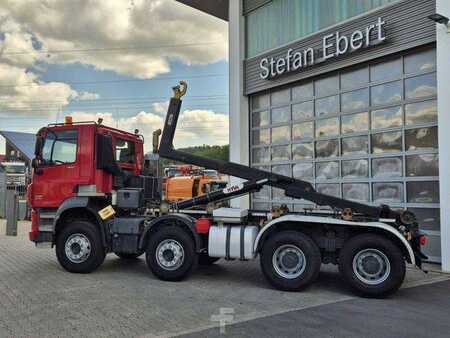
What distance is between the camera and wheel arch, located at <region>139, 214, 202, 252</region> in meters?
7.77

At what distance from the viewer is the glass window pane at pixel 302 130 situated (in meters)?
12.3

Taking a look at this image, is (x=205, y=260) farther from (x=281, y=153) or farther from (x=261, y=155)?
(x=261, y=155)

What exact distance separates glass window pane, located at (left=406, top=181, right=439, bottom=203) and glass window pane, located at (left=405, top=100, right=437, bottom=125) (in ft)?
4.28

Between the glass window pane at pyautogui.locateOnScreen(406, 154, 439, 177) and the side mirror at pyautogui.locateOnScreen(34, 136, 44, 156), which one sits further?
the glass window pane at pyautogui.locateOnScreen(406, 154, 439, 177)

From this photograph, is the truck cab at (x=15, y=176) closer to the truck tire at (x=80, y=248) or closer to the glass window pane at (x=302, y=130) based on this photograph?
the glass window pane at (x=302, y=130)

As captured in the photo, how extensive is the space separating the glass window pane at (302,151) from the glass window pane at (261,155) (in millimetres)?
1094

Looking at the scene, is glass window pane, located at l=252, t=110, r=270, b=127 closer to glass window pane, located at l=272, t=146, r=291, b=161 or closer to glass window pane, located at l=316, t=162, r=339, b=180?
glass window pane, located at l=272, t=146, r=291, b=161

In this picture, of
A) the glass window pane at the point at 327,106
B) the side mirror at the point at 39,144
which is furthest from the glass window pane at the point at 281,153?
the side mirror at the point at 39,144

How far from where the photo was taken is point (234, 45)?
1443 cm

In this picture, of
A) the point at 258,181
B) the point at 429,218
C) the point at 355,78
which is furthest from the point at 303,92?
the point at 258,181

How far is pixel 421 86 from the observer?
32.0 feet

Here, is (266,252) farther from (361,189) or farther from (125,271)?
(361,189)

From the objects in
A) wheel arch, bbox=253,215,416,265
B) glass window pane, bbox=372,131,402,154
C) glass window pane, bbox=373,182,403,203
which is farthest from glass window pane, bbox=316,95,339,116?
wheel arch, bbox=253,215,416,265

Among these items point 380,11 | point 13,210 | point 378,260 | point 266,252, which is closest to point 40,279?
point 266,252
